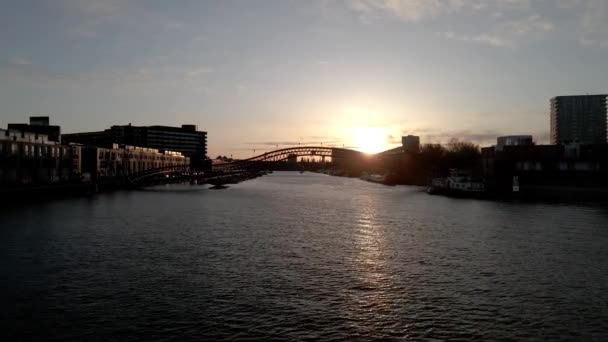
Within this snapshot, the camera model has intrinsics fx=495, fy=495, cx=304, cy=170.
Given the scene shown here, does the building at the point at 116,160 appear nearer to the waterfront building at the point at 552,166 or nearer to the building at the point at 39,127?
the building at the point at 39,127

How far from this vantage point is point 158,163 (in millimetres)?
150750

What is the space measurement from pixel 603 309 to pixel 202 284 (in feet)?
52.1

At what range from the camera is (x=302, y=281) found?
22.2 metres

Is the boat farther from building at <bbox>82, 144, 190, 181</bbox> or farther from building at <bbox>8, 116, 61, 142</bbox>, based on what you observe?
building at <bbox>8, 116, 61, 142</bbox>

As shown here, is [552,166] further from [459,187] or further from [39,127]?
[39,127]

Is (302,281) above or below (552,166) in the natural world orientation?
below

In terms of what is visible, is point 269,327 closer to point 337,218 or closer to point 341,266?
point 341,266

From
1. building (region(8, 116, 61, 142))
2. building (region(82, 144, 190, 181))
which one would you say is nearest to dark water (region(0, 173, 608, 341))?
building (region(82, 144, 190, 181))

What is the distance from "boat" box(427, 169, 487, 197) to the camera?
260ft

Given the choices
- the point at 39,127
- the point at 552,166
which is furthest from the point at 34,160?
the point at 552,166

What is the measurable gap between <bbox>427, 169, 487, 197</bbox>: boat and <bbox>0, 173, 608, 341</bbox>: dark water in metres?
36.8

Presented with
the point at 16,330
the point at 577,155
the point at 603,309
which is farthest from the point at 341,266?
the point at 577,155

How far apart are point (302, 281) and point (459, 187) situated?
66619 millimetres

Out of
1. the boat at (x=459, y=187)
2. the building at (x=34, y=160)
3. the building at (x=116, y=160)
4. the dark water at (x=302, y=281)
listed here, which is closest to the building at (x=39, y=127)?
the building at (x=116, y=160)
